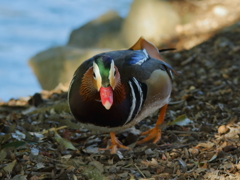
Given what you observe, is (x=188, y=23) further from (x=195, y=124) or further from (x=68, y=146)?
(x=68, y=146)

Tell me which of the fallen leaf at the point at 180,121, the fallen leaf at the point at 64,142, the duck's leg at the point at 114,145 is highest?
the fallen leaf at the point at 64,142

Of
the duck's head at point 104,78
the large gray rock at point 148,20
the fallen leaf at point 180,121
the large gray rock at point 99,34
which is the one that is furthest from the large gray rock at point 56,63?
the duck's head at point 104,78

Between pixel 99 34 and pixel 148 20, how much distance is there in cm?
82

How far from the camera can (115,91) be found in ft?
6.26

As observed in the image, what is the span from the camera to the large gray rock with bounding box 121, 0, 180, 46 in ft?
20.0

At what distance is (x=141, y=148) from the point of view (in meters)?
2.13

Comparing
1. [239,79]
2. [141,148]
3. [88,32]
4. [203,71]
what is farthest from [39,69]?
[141,148]

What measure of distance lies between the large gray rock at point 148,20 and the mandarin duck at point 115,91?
3964mm

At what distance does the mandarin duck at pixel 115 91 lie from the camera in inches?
70.2

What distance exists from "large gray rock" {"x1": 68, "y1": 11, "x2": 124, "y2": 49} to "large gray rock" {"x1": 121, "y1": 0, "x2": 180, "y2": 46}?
0.15m

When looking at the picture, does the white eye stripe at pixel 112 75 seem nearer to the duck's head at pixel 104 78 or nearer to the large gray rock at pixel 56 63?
the duck's head at pixel 104 78

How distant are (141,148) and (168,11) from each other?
4.43 metres

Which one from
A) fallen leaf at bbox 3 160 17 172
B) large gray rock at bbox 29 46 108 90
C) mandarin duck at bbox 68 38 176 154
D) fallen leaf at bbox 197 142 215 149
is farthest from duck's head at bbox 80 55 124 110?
large gray rock at bbox 29 46 108 90

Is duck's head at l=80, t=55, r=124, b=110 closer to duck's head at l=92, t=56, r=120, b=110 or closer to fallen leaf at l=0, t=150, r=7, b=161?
duck's head at l=92, t=56, r=120, b=110
